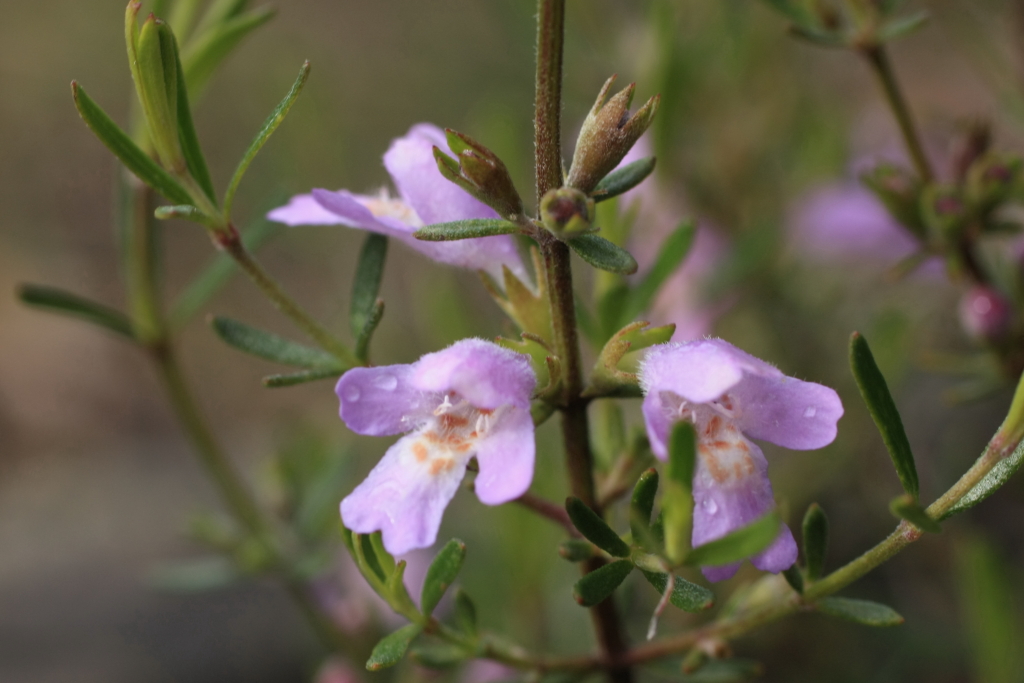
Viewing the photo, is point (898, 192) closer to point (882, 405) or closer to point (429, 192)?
point (882, 405)

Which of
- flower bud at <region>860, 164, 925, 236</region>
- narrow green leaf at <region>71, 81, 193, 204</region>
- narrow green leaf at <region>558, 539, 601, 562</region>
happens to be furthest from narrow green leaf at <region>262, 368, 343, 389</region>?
flower bud at <region>860, 164, 925, 236</region>

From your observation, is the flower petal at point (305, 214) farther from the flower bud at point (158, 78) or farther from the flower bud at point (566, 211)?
the flower bud at point (566, 211)

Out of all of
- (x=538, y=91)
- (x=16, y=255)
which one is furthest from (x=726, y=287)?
(x=16, y=255)

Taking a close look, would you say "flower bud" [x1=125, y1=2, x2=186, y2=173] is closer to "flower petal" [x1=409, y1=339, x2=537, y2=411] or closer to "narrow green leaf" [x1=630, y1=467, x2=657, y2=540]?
"flower petal" [x1=409, y1=339, x2=537, y2=411]

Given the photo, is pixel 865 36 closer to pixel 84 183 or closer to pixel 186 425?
pixel 186 425

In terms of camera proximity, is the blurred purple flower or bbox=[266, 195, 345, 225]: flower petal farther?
the blurred purple flower

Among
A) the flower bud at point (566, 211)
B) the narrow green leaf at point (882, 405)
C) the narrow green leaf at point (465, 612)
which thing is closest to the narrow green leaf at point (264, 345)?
the narrow green leaf at point (465, 612)
